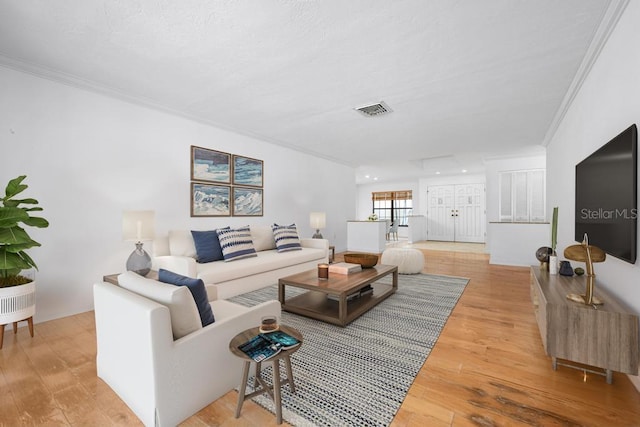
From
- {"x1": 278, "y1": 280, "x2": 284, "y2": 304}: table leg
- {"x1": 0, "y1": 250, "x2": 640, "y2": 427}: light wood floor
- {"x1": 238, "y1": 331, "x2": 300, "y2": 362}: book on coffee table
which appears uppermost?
{"x1": 238, "y1": 331, "x2": 300, "y2": 362}: book on coffee table

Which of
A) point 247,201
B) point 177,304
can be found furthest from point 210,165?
point 177,304

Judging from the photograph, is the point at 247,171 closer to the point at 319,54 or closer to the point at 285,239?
the point at 285,239

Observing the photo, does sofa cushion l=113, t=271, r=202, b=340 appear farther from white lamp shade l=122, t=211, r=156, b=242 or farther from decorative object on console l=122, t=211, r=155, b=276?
white lamp shade l=122, t=211, r=156, b=242

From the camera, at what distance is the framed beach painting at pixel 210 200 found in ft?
13.3

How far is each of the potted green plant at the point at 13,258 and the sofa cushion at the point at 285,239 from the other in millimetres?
2788

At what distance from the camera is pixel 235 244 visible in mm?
3770

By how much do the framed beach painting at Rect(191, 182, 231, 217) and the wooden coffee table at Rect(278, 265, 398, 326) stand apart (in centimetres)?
199

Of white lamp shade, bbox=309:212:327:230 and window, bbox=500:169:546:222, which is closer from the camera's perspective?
white lamp shade, bbox=309:212:327:230

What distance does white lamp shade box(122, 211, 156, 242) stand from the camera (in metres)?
2.91

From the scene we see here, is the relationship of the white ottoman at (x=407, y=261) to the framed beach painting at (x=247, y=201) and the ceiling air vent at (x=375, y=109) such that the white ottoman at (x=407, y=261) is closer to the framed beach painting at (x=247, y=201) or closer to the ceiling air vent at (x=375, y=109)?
the ceiling air vent at (x=375, y=109)

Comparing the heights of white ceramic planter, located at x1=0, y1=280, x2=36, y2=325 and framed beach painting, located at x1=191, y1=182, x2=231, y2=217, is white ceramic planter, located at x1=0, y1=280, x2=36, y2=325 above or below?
below

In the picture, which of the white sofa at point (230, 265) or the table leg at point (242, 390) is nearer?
the table leg at point (242, 390)

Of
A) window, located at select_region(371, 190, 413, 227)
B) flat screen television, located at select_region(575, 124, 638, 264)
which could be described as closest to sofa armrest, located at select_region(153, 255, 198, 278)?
flat screen television, located at select_region(575, 124, 638, 264)

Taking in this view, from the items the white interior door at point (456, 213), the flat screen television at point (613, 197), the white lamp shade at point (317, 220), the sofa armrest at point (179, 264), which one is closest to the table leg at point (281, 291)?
the sofa armrest at point (179, 264)
